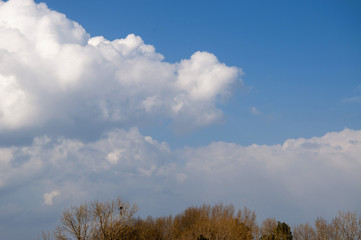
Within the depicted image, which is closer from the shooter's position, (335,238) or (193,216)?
(335,238)

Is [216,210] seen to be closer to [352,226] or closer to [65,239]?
[352,226]

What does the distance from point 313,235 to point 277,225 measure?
22.8 ft

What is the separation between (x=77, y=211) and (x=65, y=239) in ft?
12.8

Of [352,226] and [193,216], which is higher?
[193,216]

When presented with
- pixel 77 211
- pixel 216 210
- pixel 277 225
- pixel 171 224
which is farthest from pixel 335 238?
pixel 77 211

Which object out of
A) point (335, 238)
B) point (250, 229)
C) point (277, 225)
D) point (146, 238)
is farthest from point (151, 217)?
point (335, 238)

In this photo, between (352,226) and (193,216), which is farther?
(193,216)

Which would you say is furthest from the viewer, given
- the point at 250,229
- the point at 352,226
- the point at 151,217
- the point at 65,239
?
the point at 151,217

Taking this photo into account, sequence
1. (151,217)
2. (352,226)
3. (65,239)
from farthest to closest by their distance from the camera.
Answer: (151,217) < (352,226) < (65,239)

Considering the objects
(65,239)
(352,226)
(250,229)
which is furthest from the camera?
(250,229)

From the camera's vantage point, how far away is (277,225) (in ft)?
238

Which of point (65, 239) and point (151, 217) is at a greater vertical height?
point (151, 217)

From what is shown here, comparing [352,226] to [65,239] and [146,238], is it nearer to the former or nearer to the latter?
[146,238]

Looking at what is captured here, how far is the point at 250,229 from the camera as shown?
72.4 metres
